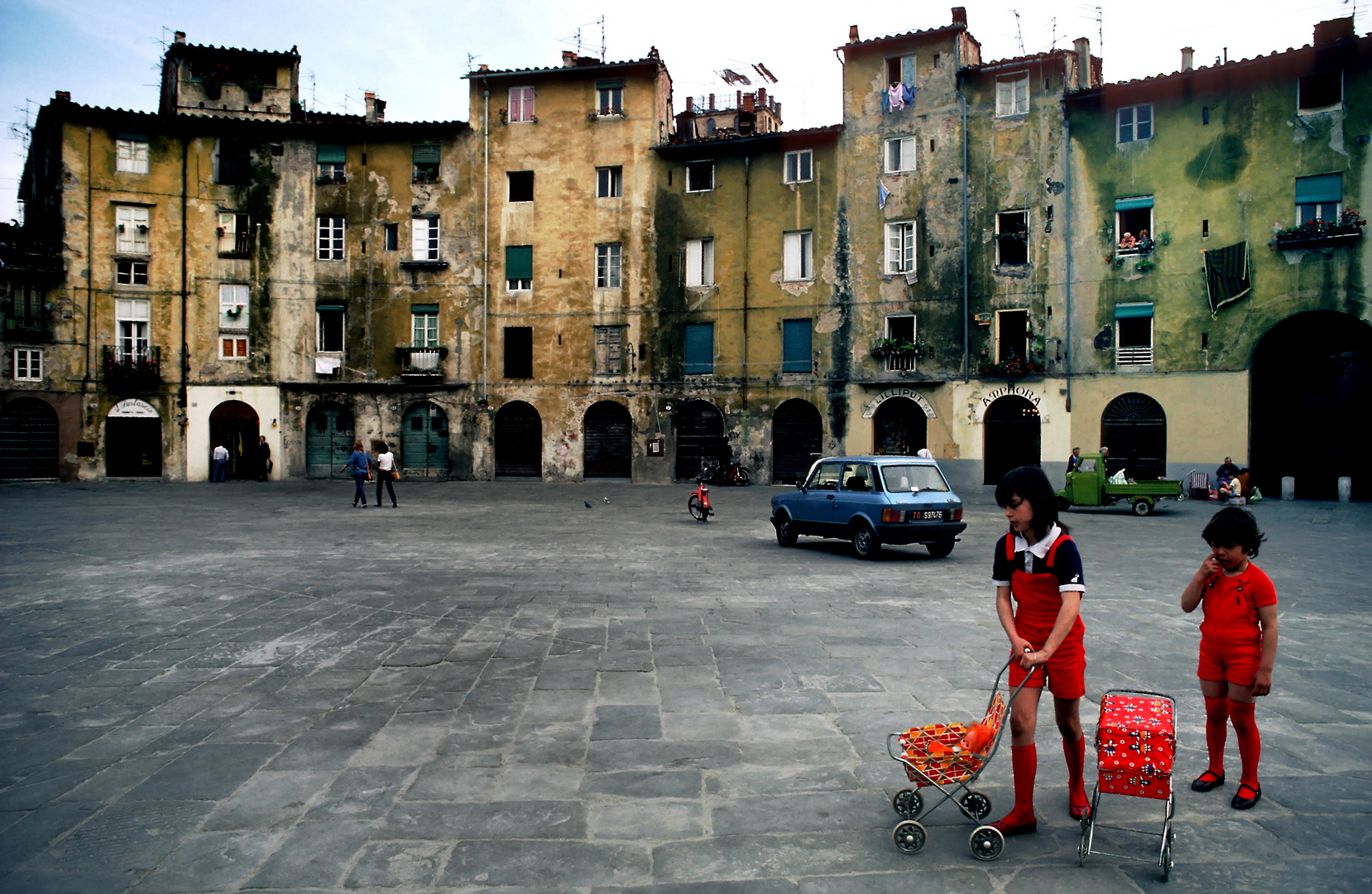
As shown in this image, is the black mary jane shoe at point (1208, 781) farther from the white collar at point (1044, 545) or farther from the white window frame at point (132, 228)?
the white window frame at point (132, 228)

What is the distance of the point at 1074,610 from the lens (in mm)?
4000

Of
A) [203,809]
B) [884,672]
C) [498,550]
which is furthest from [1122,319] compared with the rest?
[203,809]

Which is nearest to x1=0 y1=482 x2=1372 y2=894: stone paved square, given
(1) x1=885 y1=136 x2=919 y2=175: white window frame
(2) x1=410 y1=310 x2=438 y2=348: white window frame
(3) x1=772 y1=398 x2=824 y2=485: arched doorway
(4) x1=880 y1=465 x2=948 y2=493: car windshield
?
(4) x1=880 y1=465 x2=948 y2=493: car windshield

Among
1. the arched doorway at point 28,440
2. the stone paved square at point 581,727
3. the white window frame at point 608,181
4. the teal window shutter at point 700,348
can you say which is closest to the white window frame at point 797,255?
the teal window shutter at point 700,348

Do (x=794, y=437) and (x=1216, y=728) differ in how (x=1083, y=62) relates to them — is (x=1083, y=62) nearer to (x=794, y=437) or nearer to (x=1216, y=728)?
(x=794, y=437)

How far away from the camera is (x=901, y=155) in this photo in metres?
33.1

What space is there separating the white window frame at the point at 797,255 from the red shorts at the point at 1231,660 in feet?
100.0

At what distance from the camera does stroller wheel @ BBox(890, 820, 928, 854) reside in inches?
153

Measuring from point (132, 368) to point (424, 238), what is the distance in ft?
39.4

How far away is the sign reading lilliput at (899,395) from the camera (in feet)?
106

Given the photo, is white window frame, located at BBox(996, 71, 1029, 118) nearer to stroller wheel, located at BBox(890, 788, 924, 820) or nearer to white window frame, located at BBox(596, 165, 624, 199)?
white window frame, located at BBox(596, 165, 624, 199)

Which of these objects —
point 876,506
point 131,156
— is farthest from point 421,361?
point 876,506

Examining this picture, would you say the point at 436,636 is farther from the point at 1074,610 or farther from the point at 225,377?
the point at 225,377

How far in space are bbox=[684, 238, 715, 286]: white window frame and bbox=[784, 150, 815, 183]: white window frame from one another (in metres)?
3.82
